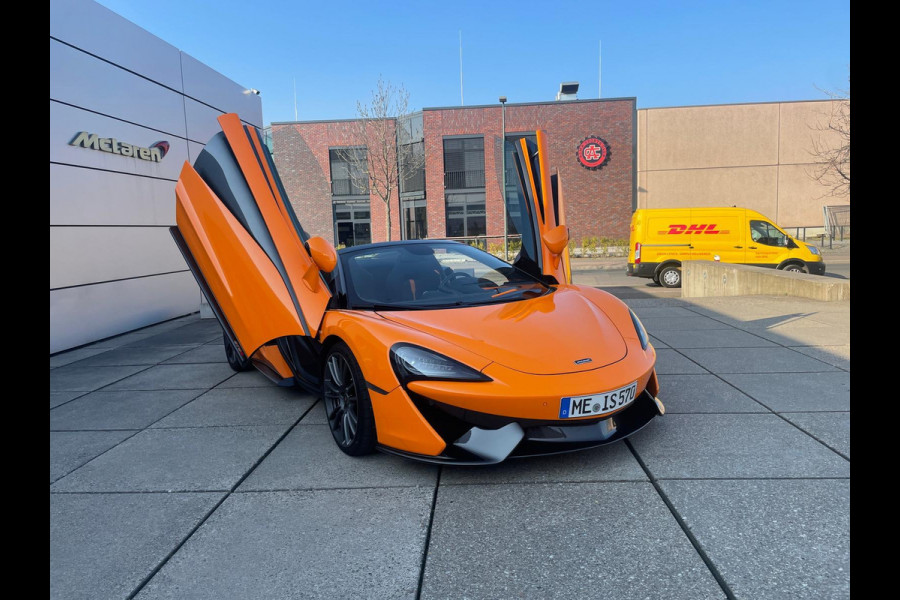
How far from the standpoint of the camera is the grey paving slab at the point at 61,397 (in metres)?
4.60

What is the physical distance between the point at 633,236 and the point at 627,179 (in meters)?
16.8

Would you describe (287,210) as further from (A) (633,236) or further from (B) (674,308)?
(A) (633,236)

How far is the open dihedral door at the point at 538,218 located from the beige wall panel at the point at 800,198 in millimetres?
30808

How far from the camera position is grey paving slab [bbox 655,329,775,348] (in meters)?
5.62

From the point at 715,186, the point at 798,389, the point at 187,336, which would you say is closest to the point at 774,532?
the point at 798,389

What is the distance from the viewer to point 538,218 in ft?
14.3

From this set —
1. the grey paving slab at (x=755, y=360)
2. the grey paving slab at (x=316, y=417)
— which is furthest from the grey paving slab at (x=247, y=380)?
the grey paving slab at (x=755, y=360)

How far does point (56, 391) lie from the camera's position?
4996mm

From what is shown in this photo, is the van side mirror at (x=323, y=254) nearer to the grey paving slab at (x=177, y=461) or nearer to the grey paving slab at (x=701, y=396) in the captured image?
the grey paving slab at (x=177, y=461)

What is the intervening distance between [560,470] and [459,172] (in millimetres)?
28948

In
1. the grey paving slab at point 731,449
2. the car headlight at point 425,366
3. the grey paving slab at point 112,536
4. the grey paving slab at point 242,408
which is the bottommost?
the grey paving slab at point 112,536

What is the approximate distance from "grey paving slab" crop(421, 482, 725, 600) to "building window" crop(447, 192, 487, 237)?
2869cm

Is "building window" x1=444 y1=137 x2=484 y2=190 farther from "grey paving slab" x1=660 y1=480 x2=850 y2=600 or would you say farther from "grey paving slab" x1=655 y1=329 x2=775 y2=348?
"grey paving slab" x1=660 y1=480 x2=850 y2=600
